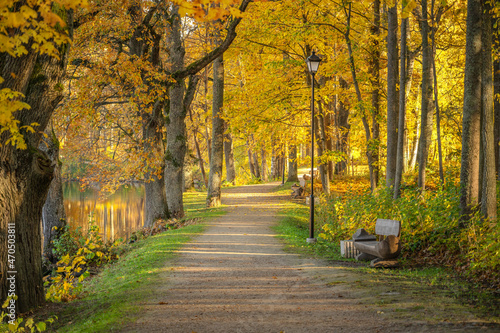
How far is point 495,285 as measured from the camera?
19.7ft

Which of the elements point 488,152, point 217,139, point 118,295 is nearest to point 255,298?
point 118,295

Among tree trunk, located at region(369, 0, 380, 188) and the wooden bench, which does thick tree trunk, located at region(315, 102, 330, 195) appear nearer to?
tree trunk, located at region(369, 0, 380, 188)

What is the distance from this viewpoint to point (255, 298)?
21.1 feet

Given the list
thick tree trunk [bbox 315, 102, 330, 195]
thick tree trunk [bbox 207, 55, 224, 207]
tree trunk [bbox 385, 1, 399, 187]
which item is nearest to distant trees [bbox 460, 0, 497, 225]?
tree trunk [bbox 385, 1, 399, 187]

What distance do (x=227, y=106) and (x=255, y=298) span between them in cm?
1315

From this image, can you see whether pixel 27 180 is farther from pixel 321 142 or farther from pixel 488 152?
pixel 321 142

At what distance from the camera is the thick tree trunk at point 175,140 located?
16.0 meters

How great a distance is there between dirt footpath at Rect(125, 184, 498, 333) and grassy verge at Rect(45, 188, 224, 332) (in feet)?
0.81

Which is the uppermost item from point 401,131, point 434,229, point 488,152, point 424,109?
point 424,109

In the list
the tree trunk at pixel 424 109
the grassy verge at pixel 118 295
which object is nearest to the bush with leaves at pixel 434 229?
the tree trunk at pixel 424 109

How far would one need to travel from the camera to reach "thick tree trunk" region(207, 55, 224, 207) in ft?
59.8

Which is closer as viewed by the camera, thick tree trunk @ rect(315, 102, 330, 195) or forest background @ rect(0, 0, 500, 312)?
forest background @ rect(0, 0, 500, 312)

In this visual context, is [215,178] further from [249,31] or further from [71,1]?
[71,1]

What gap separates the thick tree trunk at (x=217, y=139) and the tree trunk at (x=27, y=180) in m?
12.0
